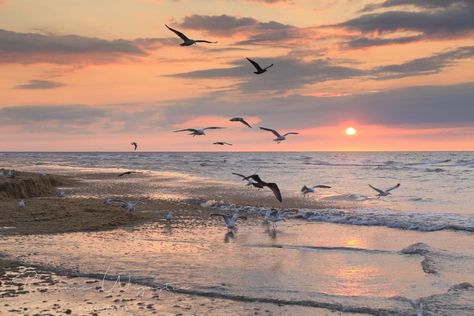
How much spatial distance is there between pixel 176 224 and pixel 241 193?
10.8 meters

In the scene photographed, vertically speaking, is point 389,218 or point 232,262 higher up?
point 389,218

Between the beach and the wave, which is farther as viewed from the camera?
the wave

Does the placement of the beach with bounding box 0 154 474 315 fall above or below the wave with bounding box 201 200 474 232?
below

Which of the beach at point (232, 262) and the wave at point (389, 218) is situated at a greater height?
the wave at point (389, 218)

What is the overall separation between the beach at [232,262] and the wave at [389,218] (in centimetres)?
4

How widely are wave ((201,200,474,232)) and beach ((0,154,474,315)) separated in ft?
0.14

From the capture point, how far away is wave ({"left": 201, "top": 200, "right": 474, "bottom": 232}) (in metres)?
16.2

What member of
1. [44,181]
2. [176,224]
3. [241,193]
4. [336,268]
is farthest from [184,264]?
[44,181]

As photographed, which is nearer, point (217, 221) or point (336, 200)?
point (217, 221)

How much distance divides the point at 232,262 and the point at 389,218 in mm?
8655

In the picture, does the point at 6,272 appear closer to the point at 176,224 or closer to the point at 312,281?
the point at 312,281

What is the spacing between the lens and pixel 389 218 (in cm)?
1775

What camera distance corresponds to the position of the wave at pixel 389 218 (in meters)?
16.2

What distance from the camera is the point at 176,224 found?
1619cm
